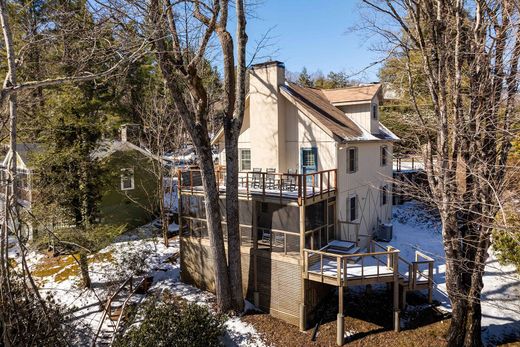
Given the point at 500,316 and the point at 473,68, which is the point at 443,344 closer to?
the point at 500,316

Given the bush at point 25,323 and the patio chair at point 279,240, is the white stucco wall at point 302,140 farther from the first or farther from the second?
the bush at point 25,323

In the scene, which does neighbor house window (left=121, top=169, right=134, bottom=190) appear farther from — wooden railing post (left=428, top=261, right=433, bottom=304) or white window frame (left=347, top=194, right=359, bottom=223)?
wooden railing post (left=428, top=261, right=433, bottom=304)

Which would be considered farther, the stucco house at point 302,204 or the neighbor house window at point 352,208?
the neighbor house window at point 352,208

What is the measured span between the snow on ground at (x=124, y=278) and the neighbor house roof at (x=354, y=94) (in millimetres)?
11630

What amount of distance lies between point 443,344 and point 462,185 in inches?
210

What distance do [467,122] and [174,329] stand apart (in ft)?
32.7

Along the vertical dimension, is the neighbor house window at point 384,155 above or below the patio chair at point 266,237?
above

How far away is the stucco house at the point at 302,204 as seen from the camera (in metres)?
12.9

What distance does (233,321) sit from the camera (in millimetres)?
13008

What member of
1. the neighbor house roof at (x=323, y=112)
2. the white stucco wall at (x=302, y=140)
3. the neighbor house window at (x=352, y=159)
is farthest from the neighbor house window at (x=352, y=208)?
the neighbor house roof at (x=323, y=112)

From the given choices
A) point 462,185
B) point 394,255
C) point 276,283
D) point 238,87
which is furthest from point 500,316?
point 238,87

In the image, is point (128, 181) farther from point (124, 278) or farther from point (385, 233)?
point (385, 233)

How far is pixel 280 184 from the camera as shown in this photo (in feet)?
43.0

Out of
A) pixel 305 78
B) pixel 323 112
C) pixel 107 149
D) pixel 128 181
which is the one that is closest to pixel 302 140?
pixel 323 112
